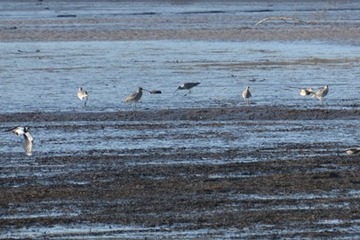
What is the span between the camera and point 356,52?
32.4m

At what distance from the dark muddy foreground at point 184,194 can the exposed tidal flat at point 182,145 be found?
20mm

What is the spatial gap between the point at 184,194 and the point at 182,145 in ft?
12.1

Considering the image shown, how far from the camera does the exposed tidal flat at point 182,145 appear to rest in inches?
427

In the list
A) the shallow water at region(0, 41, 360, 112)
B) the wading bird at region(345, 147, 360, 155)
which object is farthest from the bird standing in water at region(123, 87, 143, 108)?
the wading bird at region(345, 147, 360, 155)

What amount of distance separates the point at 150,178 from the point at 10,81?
13273mm

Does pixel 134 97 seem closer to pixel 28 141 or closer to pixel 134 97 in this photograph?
pixel 134 97

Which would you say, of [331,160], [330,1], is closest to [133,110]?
[331,160]

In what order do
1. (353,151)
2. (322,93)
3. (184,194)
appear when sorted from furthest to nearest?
(322,93) → (353,151) → (184,194)

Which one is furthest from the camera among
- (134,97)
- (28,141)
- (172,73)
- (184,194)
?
(172,73)

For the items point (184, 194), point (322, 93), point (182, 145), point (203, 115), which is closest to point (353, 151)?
point (182, 145)

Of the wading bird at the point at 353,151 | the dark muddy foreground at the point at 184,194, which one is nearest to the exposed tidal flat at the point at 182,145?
the dark muddy foreground at the point at 184,194

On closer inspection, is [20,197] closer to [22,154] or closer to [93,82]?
[22,154]

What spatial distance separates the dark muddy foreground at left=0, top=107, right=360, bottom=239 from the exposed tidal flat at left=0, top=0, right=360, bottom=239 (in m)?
0.02

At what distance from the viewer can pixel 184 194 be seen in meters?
12.0
